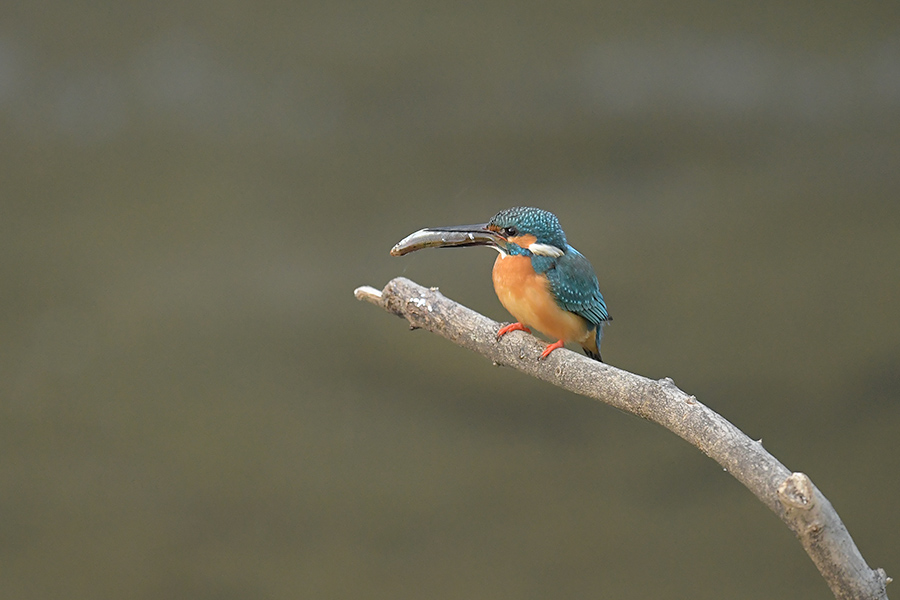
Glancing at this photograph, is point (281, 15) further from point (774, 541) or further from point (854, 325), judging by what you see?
point (774, 541)

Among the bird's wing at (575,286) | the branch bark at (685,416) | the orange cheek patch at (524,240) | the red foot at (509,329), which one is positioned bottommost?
the branch bark at (685,416)

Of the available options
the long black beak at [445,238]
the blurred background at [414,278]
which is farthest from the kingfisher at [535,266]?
the blurred background at [414,278]

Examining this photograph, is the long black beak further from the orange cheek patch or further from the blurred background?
the blurred background

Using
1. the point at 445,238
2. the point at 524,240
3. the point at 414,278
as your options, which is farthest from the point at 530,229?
the point at 414,278

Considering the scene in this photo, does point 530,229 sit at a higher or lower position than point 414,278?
lower

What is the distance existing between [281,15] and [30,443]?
1390 millimetres

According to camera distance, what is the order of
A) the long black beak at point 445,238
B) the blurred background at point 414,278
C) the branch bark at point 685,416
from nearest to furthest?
the branch bark at point 685,416, the long black beak at point 445,238, the blurred background at point 414,278

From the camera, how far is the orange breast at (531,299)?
1.30 metres

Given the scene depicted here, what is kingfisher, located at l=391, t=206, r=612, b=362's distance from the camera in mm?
1288

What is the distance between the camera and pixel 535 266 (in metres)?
1.30

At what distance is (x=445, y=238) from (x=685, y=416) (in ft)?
1.45

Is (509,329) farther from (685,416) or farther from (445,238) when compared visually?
(685,416)

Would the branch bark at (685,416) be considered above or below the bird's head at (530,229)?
below

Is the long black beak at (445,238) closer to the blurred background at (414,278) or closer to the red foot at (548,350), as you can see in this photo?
the red foot at (548,350)
